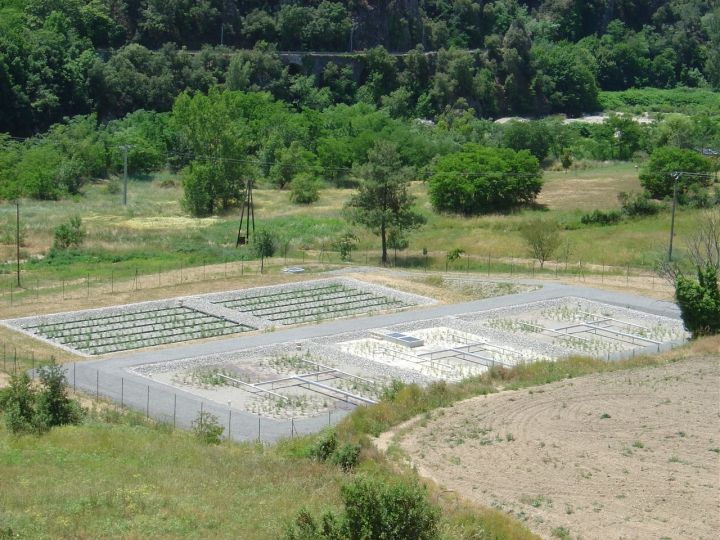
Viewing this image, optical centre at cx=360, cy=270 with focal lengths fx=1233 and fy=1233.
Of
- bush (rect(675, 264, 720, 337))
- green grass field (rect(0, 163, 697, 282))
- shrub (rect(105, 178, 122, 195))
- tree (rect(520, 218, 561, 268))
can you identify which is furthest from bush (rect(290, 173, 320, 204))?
bush (rect(675, 264, 720, 337))

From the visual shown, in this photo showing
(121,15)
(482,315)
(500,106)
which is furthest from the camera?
(500,106)

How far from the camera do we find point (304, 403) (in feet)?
98.4

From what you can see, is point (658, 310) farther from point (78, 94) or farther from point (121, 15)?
point (121, 15)

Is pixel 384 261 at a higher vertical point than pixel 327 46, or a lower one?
lower

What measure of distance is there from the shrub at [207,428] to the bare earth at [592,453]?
3.49 metres

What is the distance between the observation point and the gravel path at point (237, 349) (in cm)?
2830

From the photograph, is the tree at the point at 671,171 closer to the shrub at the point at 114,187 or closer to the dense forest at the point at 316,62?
the shrub at the point at 114,187

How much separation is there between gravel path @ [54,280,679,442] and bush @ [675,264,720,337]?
3536 millimetres

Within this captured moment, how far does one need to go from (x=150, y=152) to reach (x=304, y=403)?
4914 centimetres

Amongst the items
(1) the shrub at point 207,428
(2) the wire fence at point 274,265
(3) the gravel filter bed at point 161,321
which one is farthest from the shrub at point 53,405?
(2) the wire fence at point 274,265

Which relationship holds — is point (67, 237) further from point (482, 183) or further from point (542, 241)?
point (482, 183)

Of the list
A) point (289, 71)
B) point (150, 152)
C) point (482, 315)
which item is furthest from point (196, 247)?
point (289, 71)

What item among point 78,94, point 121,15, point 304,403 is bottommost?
point 304,403

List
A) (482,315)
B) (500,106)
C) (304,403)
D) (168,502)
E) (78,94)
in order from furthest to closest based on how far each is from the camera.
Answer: (500,106) < (78,94) < (482,315) < (304,403) < (168,502)
